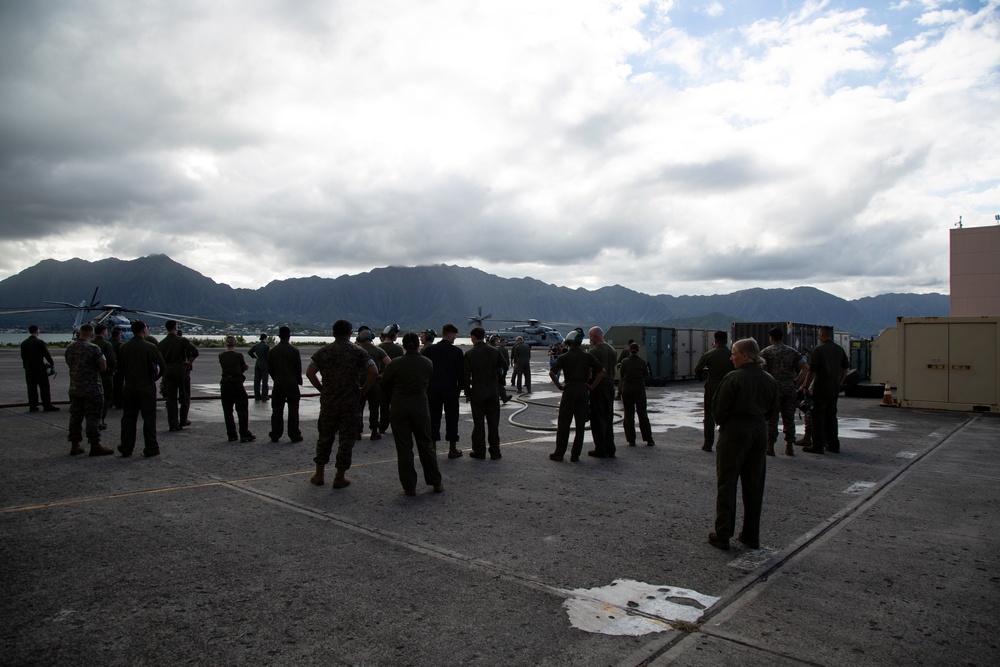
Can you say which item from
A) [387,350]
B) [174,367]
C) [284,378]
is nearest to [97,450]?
[174,367]

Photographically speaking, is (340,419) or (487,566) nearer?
(487,566)

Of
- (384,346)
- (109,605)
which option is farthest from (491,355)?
(109,605)

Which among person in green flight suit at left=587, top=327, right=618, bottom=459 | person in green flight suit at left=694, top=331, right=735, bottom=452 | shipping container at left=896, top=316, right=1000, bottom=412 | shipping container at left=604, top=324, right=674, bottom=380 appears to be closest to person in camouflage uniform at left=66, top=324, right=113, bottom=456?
person in green flight suit at left=587, top=327, right=618, bottom=459

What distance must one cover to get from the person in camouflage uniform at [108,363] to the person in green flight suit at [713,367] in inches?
385

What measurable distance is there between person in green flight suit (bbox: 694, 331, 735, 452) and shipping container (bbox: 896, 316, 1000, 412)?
846cm

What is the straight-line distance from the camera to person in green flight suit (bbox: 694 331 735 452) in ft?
30.8

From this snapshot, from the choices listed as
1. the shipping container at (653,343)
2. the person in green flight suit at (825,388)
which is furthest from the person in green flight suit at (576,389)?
the shipping container at (653,343)

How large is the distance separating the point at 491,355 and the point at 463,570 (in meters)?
4.70

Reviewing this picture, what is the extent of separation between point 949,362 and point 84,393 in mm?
18939

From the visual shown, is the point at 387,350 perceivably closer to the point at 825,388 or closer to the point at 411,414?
the point at 411,414

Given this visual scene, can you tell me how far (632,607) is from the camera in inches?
154

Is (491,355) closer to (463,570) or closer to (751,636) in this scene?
(463,570)

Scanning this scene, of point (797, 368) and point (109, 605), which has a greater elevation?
point (797, 368)

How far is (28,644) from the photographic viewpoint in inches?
132
